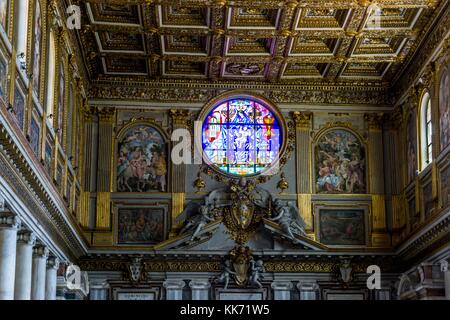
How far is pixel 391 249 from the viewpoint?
24.2 meters

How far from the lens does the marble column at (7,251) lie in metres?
12.6

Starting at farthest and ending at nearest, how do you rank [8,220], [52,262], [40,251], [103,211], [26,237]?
[103,211] → [52,262] → [40,251] → [26,237] → [8,220]

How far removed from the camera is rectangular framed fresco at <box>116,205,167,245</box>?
2416 cm

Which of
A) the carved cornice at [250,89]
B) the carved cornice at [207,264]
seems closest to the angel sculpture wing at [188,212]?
the carved cornice at [207,264]

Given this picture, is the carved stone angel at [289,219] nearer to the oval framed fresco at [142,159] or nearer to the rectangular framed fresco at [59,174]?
the oval framed fresco at [142,159]

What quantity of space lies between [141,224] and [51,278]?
577 centimetres

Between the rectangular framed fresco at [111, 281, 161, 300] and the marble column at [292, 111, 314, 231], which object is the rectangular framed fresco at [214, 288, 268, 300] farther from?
the marble column at [292, 111, 314, 231]

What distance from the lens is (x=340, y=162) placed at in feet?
82.4

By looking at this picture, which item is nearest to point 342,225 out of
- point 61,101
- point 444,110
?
point 444,110

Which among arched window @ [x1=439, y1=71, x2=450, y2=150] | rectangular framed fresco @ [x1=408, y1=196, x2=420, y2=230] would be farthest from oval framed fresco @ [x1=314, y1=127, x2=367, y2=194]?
arched window @ [x1=439, y1=71, x2=450, y2=150]

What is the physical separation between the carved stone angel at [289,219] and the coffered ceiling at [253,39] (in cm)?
438

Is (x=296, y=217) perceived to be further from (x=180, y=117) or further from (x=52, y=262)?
(x=52, y=262)

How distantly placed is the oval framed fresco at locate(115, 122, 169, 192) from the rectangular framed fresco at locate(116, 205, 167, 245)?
2.18 ft
